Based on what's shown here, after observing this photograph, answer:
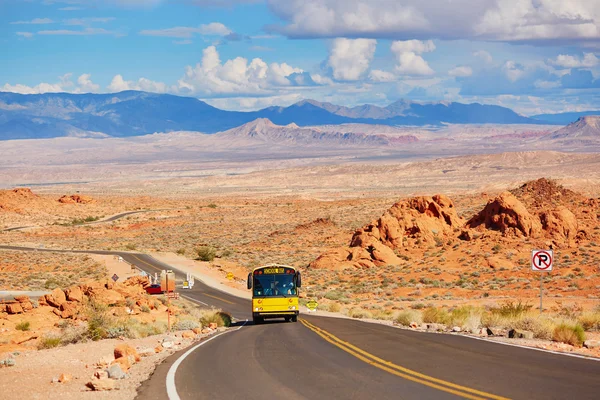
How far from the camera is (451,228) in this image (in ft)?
173

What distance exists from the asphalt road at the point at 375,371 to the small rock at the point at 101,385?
52 centimetres

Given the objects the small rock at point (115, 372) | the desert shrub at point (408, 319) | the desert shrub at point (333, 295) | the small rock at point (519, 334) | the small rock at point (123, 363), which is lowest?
the desert shrub at point (333, 295)

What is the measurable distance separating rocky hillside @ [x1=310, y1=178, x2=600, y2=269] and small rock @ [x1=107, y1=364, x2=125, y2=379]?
3573 centimetres

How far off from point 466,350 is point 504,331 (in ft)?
12.4

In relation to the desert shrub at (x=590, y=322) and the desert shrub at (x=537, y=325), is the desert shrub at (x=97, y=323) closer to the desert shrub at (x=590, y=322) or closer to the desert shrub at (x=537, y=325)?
the desert shrub at (x=537, y=325)

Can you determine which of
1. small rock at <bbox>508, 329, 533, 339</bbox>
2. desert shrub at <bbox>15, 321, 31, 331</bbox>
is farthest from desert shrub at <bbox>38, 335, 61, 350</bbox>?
small rock at <bbox>508, 329, 533, 339</bbox>

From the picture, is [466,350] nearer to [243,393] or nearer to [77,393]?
[243,393]

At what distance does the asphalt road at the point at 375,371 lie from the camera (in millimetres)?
10227

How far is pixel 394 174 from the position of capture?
19638 cm

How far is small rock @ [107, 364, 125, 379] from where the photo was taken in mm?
12133

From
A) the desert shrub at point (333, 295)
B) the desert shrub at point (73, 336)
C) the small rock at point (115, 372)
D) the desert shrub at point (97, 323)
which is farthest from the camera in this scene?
the desert shrub at point (333, 295)

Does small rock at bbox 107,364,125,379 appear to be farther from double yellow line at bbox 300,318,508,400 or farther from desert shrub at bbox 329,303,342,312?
desert shrub at bbox 329,303,342,312

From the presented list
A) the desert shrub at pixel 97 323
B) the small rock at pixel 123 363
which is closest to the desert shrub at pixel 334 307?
the desert shrub at pixel 97 323

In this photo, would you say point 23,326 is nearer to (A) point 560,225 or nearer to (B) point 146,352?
(B) point 146,352
